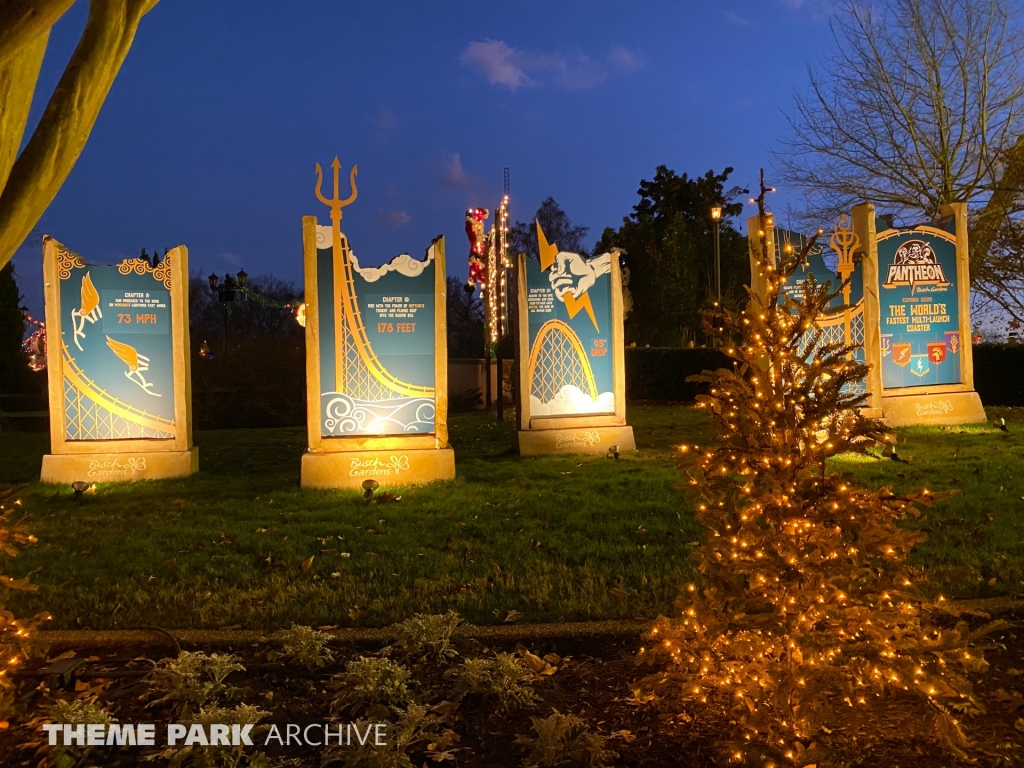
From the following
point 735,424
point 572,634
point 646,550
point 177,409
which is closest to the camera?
point 735,424

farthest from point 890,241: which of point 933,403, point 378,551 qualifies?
point 378,551

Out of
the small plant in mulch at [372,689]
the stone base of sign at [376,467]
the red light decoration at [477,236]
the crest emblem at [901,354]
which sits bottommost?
the small plant in mulch at [372,689]

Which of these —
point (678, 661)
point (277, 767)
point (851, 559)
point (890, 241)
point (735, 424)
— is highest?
point (890, 241)

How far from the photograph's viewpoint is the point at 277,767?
257 cm

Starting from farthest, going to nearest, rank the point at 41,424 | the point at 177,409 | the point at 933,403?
the point at 41,424
the point at 933,403
the point at 177,409

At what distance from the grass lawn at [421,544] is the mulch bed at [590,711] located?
17.8 inches

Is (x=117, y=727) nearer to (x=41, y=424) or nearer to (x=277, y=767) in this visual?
(x=277, y=767)

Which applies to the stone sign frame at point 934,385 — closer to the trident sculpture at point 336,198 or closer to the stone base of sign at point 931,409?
the stone base of sign at point 931,409

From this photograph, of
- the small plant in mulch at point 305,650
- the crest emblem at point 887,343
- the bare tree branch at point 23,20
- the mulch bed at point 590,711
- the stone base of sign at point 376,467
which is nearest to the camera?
the bare tree branch at point 23,20

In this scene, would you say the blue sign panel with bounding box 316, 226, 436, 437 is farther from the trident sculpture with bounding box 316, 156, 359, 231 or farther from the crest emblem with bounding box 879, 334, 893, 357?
the crest emblem with bounding box 879, 334, 893, 357

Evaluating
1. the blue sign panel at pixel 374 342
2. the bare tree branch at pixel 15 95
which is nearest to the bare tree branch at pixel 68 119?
the bare tree branch at pixel 15 95

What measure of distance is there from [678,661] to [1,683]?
2637mm

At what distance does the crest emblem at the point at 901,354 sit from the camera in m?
12.4

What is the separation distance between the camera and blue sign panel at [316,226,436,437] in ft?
28.3
